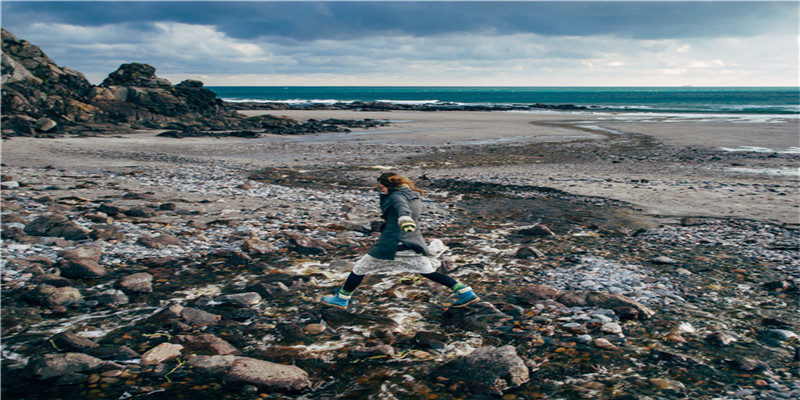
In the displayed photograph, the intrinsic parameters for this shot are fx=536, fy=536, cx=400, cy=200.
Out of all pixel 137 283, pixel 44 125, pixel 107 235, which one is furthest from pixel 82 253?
pixel 44 125

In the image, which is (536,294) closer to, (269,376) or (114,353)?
(269,376)

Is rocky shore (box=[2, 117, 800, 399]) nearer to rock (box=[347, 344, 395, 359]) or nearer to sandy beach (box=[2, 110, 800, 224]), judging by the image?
rock (box=[347, 344, 395, 359])

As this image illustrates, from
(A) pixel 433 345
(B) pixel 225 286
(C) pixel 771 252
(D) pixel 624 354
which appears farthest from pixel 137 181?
(C) pixel 771 252

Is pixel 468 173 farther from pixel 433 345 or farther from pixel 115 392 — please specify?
pixel 115 392

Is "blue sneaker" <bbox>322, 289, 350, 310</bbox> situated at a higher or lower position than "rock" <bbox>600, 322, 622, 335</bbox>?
higher

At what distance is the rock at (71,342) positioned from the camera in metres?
4.79

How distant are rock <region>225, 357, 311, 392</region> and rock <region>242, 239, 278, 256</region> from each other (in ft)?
12.0

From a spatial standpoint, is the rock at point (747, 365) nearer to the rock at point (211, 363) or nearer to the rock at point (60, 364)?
the rock at point (211, 363)

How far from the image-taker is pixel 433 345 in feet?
16.5

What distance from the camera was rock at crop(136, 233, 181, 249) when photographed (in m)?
8.19

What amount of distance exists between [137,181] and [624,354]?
13100 mm

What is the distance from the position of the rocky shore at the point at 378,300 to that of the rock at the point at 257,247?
4 cm

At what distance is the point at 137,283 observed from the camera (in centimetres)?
639

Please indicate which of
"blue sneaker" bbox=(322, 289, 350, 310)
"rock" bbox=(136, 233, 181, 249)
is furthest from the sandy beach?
"rock" bbox=(136, 233, 181, 249)
